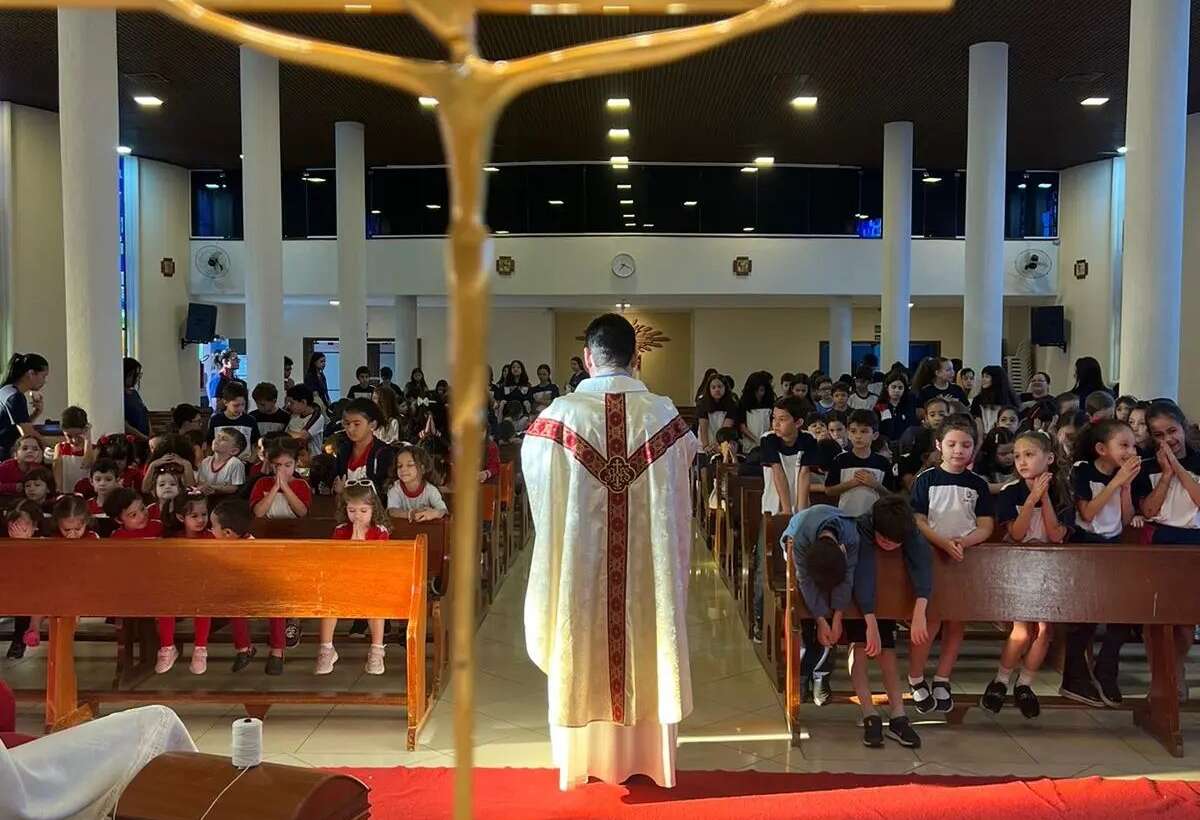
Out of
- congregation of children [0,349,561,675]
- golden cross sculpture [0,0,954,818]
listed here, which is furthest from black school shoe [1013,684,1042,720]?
golden cross sculpture [0,0,954,818]

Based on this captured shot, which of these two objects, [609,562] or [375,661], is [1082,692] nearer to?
[609,562]

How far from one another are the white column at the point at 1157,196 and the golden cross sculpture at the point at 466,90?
778 cm

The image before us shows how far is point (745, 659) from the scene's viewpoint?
243 inches

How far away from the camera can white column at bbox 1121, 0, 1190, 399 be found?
→ 300 inches

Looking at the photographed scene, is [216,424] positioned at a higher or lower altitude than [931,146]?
lower

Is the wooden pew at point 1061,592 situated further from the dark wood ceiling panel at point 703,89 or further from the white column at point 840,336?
the white column at point 840,336

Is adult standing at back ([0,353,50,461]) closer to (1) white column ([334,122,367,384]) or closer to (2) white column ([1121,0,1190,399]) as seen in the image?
(1) white column ([334,122,367,384])

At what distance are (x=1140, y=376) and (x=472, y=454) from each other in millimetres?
8043

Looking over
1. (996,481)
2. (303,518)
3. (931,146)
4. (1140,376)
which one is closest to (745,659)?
(996,481)

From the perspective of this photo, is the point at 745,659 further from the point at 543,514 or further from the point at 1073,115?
the point at 1073,115

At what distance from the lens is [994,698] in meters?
4.80

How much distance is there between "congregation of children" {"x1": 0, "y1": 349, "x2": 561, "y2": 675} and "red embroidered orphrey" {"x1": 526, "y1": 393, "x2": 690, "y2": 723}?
1848mm

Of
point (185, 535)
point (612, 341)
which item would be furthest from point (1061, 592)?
point (185, 535)

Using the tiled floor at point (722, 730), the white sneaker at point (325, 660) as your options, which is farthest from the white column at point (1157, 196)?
the white sneaker at point (325, 660)
